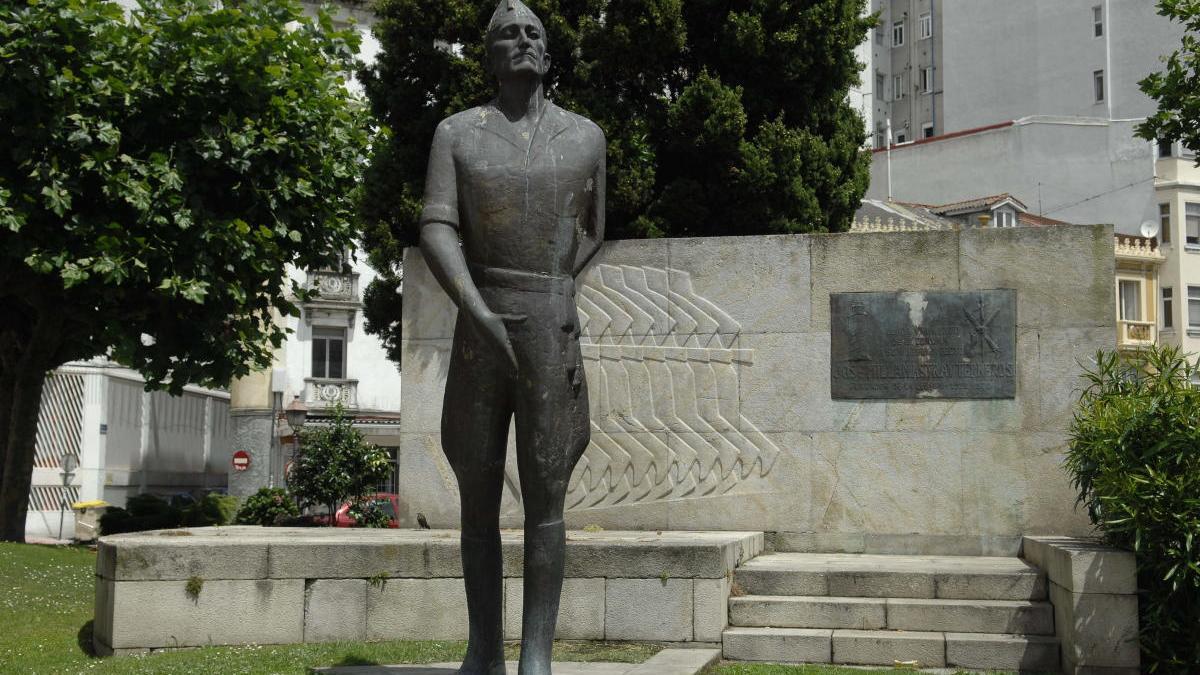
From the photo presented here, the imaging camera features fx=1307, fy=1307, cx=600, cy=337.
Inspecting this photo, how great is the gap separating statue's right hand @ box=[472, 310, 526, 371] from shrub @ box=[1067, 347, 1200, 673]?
16.1ft

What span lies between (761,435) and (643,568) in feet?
9.50

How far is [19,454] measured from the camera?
790 inches

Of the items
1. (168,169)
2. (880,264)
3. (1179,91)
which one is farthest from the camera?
(1179,91)

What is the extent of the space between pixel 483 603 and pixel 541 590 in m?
0.38

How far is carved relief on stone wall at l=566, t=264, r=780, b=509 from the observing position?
1262 cm

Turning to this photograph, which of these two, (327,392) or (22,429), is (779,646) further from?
(327,392)

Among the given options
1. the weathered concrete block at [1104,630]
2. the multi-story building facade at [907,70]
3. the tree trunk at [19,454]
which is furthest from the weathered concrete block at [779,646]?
the multi-story building facade at [907,70]

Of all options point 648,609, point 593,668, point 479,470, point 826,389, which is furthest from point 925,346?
point 479,470

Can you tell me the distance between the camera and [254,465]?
43.1m

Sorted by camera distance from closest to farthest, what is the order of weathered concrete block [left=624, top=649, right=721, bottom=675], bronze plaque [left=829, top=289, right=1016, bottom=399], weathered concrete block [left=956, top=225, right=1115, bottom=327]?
weathered concrete block [left=624, top=649, right=721, bottom=675] < weathered concrete block [left=956, top=225, right=1115, bottom=327] < bronze plaque [left=829, top=289, right=1016, bottom=399]

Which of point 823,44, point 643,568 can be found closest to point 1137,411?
point 643,568

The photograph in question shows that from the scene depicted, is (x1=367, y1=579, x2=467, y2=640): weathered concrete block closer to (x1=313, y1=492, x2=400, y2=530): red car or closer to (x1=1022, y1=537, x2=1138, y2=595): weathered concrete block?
(x1=1022, y1=537, x2=1138, y2=595): weathered concrete block

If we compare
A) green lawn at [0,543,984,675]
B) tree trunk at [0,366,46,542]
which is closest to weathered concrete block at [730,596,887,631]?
green lawn at [0,543,984,675]

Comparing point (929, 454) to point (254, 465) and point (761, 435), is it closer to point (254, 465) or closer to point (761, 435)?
point (761, 435)
